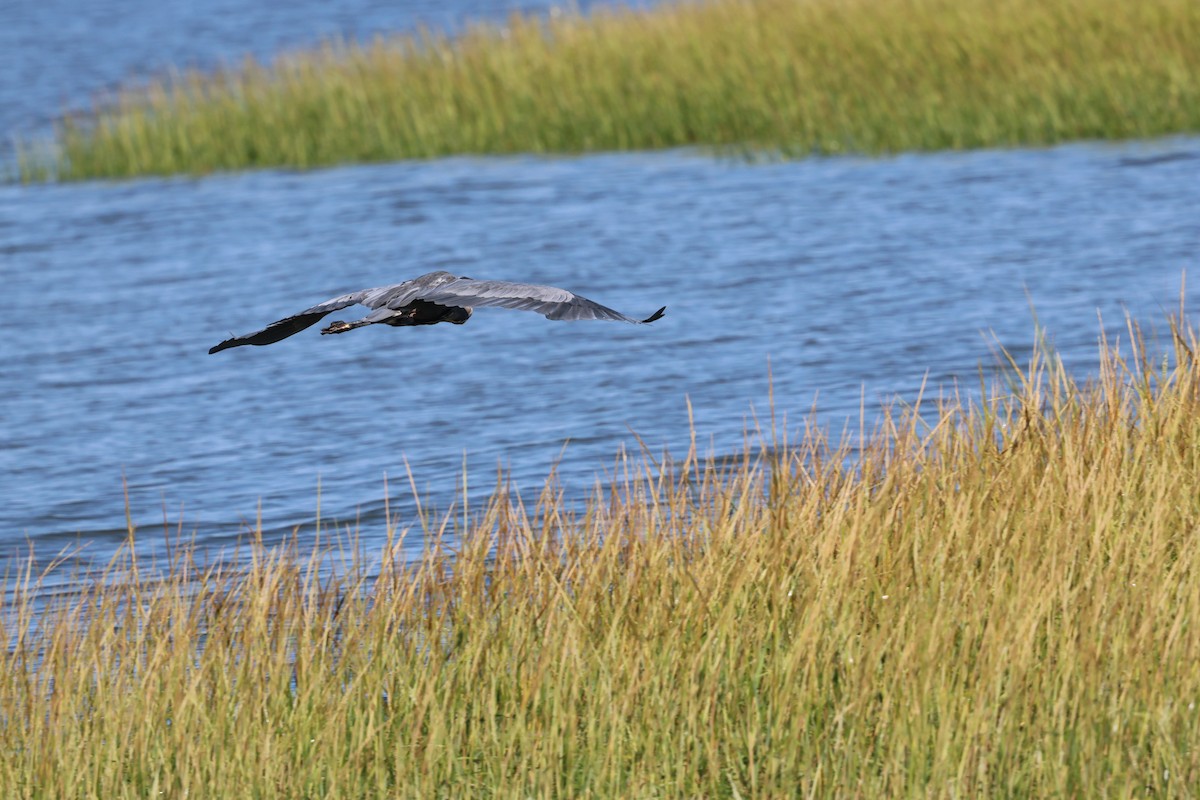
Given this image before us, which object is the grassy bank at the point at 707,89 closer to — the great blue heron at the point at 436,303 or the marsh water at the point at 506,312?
the marsh water at the point at 506,312

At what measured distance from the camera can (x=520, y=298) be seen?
5699 mm

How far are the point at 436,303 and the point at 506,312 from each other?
10382 millimetres

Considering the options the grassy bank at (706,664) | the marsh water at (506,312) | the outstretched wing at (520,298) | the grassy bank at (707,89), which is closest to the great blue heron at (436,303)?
the outstretched wing at (520,298)

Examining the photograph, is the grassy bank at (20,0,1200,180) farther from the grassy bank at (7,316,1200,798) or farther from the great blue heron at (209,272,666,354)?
the great blue heron at (209,272,666,354)

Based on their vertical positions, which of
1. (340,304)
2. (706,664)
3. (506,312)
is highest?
(340,304)

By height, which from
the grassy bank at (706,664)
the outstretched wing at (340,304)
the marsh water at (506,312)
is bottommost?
the marsh water at (506,312)

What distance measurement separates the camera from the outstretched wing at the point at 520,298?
5469 mm

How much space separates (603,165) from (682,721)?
16928mm

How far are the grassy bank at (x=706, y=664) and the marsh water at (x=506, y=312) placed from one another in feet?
6.35

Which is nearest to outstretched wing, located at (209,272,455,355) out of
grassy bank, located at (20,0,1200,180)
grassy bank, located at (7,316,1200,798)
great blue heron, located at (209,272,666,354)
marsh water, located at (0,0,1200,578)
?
great blue heron, located at (209,272,666,354)

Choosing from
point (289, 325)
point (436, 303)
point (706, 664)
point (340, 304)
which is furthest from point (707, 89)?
point (706, 664)

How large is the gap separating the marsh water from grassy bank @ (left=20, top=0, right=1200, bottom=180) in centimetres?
43

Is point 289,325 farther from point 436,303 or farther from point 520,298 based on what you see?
point 520,298

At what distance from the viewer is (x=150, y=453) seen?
37.8 feet
